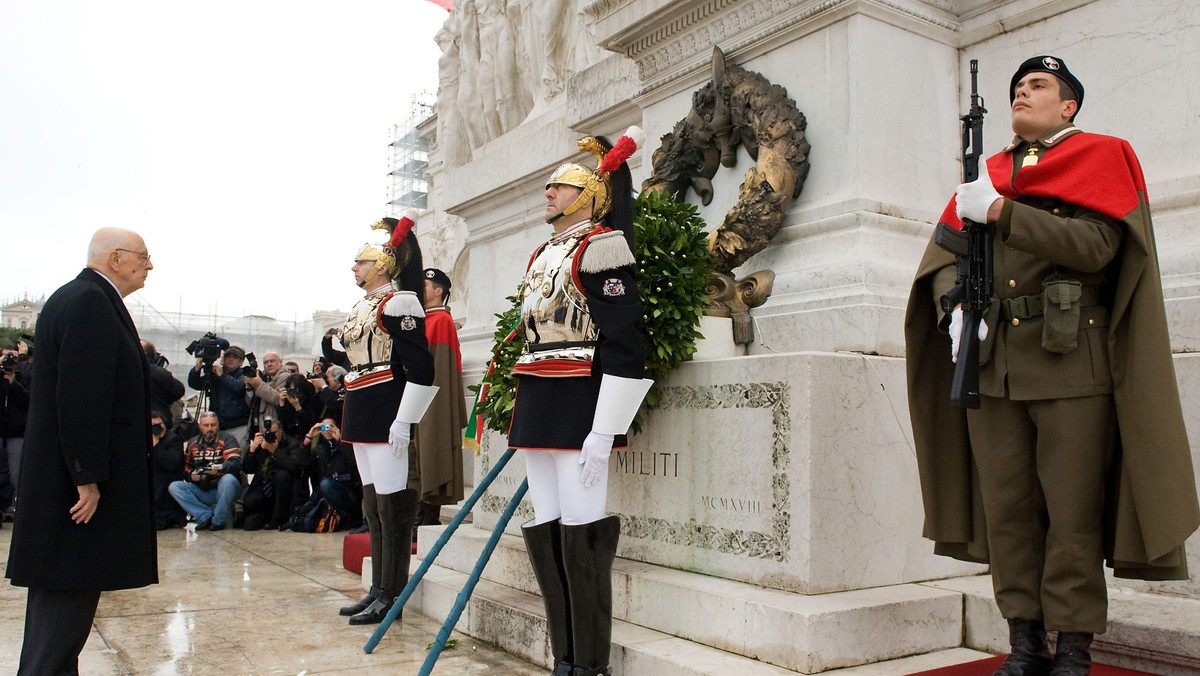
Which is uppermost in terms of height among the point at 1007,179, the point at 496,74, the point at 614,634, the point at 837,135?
the point at 496,74

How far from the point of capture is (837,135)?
15.8 feet

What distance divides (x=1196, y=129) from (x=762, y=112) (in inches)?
Answer: 73.2

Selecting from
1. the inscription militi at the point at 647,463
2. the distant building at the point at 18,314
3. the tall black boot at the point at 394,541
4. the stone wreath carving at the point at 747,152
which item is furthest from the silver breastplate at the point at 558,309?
the distant building at the point at 18,314

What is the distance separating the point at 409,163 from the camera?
3334 centimetres

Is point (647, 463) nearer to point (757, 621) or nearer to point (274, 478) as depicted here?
point (757, 621)

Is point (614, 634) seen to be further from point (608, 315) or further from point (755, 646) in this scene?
point (608, 315)

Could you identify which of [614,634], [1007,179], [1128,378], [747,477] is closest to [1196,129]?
[1007,179]

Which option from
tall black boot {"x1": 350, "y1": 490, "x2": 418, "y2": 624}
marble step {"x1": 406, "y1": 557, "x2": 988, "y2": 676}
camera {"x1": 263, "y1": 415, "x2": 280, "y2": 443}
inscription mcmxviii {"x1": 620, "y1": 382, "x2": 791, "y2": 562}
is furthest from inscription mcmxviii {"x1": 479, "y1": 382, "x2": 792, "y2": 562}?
camera {"x1": 263, "y1": 415, "x2": 280, "y2": 443}

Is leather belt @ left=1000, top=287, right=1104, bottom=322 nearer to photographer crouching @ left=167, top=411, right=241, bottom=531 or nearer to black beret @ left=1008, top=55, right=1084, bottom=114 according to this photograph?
black beret @ left=1008, top=55, right=1084, bottom=114

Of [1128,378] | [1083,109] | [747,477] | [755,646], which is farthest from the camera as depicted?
[1083,109]

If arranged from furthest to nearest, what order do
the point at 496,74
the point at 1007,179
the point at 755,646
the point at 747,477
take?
the point at 496,74 < the point at 747,477 < the point at 755,646 < the point at 1007,179

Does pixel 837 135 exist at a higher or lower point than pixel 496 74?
lower

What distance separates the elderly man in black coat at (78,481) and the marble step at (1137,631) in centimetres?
297

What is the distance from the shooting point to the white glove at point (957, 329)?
9.84ft
